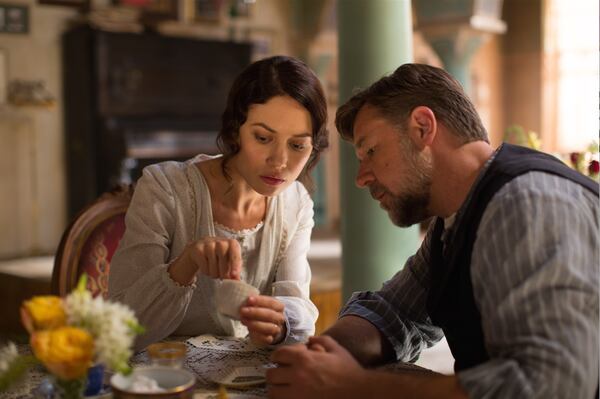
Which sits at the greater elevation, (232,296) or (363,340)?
(232,296)

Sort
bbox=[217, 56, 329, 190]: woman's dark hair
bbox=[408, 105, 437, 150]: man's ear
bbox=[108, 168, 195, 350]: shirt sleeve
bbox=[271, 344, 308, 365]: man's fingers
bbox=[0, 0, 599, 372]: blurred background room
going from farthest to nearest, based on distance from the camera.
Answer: bbox=[0, 0, 599, 372]: blurred background room
bbox=[217, 56, 329, 190]: woman's dark hair
bbox=[108, 168, 195, 350]: shirt sleeve
bbox=[408, 105, 437, 150]: man's ear
bbox=[271, 344, 308, 365]: man's fingers

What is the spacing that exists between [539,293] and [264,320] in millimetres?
670

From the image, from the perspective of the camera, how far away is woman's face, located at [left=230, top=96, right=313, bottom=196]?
6.30 feet

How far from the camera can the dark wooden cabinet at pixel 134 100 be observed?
6668 mm

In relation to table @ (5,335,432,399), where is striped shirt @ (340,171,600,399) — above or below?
above

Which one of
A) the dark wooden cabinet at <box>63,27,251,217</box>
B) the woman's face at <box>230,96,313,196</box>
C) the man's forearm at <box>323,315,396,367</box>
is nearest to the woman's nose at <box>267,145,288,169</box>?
the woman's face at <box>230,96,313,196</box>

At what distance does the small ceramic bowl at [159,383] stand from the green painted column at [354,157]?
77.1 inches

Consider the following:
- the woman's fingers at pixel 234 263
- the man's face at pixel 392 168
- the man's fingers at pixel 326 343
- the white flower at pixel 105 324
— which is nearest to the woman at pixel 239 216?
the woman's fingers at pixel 234 263

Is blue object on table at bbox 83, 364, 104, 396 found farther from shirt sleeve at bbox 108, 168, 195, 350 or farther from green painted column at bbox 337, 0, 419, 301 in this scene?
green painted column at bbox 337, 0, 419, 301

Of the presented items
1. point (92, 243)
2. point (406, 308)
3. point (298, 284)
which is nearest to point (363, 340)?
point (406, 308)

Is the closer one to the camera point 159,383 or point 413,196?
point 159,383

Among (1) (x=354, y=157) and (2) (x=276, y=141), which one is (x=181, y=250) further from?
(1) (x=354, y=157)

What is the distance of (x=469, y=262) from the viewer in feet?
4.82

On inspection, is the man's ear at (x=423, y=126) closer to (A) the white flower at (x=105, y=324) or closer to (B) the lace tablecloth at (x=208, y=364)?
(B) the lace tablecloth at (x=208, y=364)
